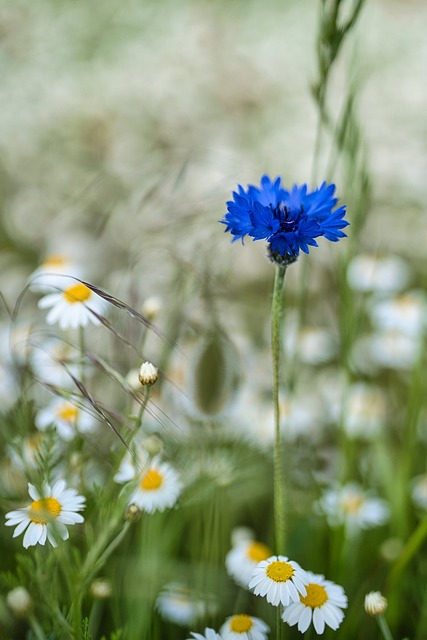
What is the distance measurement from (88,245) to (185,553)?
752 millimetres

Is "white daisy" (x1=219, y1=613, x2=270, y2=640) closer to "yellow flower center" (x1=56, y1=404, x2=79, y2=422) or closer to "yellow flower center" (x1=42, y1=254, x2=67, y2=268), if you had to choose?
"yellow flower center" (x1=56, y1=404, x2=79, y2=422)

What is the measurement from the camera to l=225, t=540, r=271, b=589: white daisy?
0.77 meters

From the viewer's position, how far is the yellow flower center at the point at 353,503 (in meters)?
0.94

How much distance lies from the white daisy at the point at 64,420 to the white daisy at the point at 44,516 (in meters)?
0.18

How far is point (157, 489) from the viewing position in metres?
0.72

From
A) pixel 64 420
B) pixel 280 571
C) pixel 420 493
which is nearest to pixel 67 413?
pixel 64 420

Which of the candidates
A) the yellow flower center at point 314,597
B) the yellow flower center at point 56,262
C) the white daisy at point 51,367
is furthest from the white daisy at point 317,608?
the yellow flower center at point 56,262

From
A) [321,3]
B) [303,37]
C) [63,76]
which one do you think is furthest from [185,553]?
[303,37]

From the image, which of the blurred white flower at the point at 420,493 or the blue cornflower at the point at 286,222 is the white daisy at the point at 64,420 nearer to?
the blue cornflower at the point at 286,222

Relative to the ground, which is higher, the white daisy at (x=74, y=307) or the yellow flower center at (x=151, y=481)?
the white daisy at (x=74, y=307)

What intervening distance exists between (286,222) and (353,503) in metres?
0.52

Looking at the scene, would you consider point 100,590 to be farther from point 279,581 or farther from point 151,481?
point 279,581

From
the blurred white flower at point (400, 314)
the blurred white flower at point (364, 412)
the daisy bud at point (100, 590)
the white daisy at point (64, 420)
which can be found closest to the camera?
the daisy bud at point (100, 590)

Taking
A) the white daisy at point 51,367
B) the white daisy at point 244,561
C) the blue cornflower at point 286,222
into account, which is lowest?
the white daisy at point 244,561
